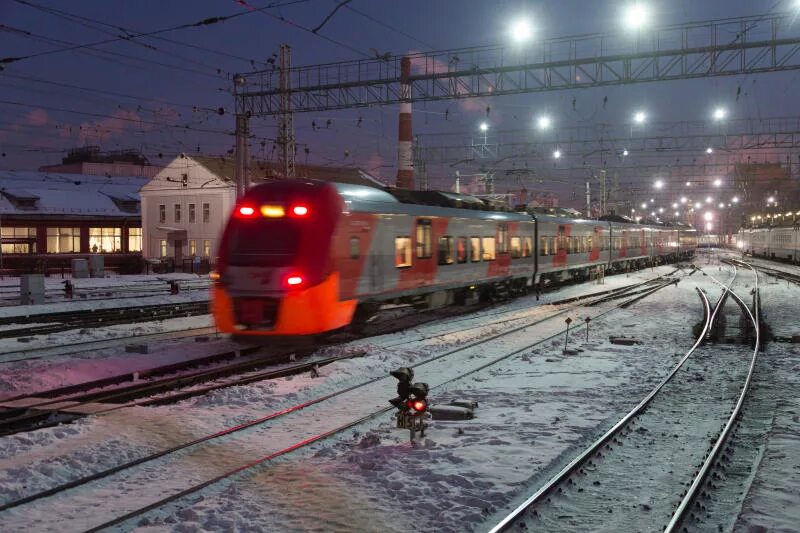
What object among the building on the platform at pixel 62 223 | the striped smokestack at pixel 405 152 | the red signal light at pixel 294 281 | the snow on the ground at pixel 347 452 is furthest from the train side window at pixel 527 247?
the building on the platform at pixel 62 223

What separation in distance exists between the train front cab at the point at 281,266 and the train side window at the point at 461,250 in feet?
19.7

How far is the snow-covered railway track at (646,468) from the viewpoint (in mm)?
5754

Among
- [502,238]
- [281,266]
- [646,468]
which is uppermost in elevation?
[502,238]

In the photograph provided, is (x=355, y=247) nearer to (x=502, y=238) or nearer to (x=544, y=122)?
(x=502, y=238)

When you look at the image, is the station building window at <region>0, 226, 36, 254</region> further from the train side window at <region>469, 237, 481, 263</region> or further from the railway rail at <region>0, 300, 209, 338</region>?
the train side window at <region>469, 237, 481, 263</region>

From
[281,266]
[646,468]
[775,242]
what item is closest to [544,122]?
[281,266]

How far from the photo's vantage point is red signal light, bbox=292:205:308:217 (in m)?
12.4

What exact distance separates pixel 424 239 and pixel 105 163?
2724 inches

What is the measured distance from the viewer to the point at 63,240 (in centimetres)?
4559

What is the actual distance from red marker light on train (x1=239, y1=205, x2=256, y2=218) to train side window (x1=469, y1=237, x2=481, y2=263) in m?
7.71

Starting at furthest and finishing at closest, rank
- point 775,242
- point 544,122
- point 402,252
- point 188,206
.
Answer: point 775,242
point 188,206
point 544,122
point 402,252

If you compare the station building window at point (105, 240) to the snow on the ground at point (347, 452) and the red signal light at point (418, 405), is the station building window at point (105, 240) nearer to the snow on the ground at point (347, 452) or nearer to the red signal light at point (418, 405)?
the snow on the ground at point (347, 452)

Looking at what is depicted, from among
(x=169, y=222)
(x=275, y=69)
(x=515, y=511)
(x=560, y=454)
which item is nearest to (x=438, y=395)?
(x=560, y=454)

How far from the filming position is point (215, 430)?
27.0 ft
